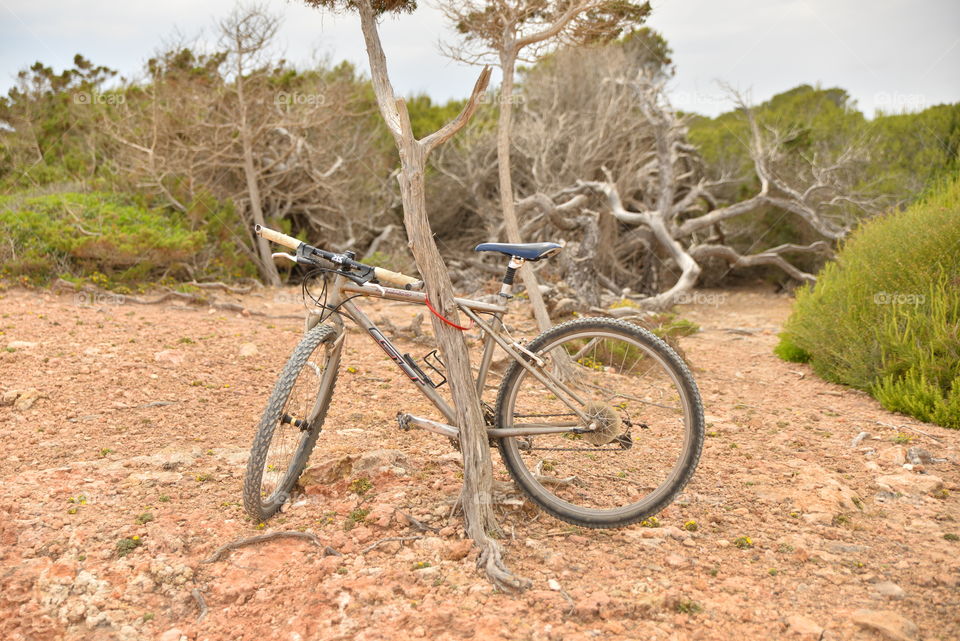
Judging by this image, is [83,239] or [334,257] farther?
[83,239]

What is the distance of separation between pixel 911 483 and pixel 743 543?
1253mm

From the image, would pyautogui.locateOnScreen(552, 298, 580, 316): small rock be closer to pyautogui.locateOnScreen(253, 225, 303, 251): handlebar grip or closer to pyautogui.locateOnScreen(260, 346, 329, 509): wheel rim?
pyautogui.locateOnScreen(260, 346, 329, 509): wheel rim

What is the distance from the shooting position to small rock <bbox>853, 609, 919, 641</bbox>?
2.13 m

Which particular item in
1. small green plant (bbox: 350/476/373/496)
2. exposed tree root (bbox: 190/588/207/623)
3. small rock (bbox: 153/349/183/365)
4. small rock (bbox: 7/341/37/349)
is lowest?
exposed tree root (bbox: 190/588/207/623)

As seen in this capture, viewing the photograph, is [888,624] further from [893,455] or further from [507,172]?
[507,172]

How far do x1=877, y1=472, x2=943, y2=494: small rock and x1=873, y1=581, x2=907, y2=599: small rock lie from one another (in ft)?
3.61

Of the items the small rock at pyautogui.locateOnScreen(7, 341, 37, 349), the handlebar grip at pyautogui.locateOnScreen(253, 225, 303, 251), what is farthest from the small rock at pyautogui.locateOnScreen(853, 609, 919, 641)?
the small rock at pyautogui.locateOnScreen(7, 341, 37, 349)

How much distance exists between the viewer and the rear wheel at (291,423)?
2.75m

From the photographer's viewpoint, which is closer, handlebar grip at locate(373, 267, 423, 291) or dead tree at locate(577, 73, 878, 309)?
handlebar grip at locate(373, 267, 423, 291)

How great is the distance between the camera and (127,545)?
274 cm

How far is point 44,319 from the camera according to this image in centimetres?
616

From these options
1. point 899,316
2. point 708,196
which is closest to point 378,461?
point 899,316

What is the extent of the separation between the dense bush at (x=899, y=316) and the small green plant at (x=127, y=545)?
4523mm

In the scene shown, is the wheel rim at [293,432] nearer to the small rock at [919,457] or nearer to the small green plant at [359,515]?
the small green plant at [359,515]
